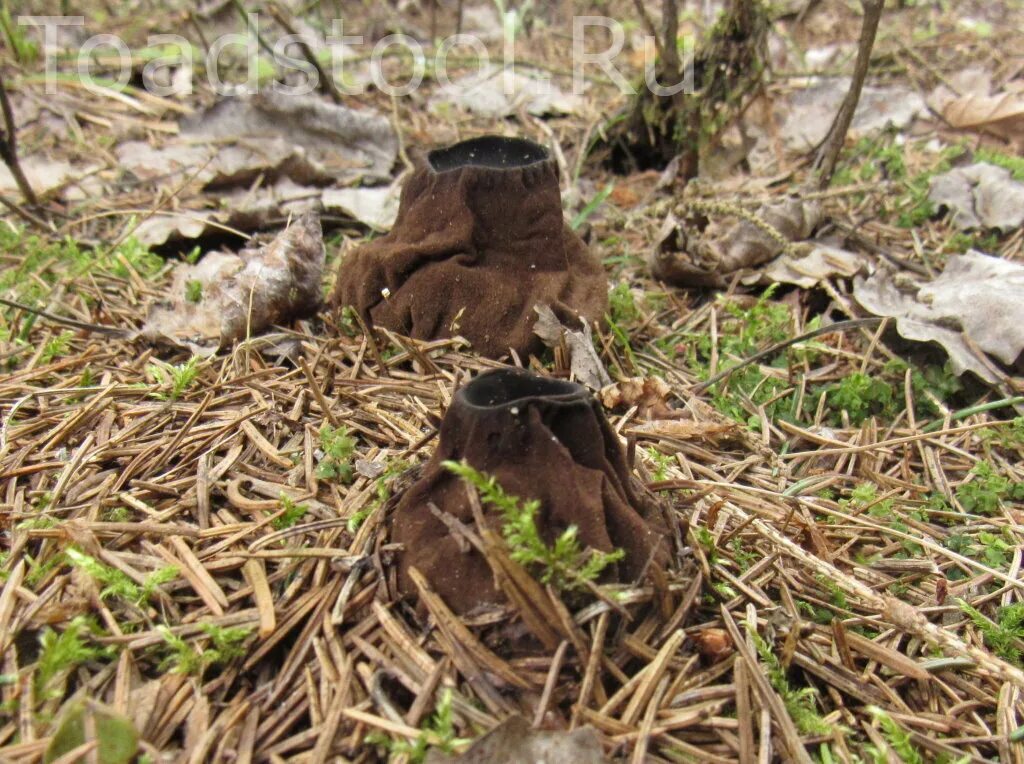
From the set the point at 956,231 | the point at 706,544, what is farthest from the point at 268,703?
the point at 956,231

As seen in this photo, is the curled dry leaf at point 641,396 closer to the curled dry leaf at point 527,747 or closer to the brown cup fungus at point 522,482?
the brown cup fungus at point 522,482

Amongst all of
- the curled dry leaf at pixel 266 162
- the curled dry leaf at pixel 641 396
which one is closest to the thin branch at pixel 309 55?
the curled dry leaf at pixel 266 162

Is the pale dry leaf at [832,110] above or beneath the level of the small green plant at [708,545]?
above

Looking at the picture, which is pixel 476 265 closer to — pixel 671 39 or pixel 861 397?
pixel 861 397

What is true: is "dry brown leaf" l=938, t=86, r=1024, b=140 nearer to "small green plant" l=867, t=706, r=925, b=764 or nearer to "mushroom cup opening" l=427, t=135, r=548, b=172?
"mushroom cup opening" l=427, t=135, r=548, b=172

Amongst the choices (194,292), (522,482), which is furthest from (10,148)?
(522,482)

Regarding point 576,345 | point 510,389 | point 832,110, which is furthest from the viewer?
point 832,110

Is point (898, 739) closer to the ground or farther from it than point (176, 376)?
closer to the ground
